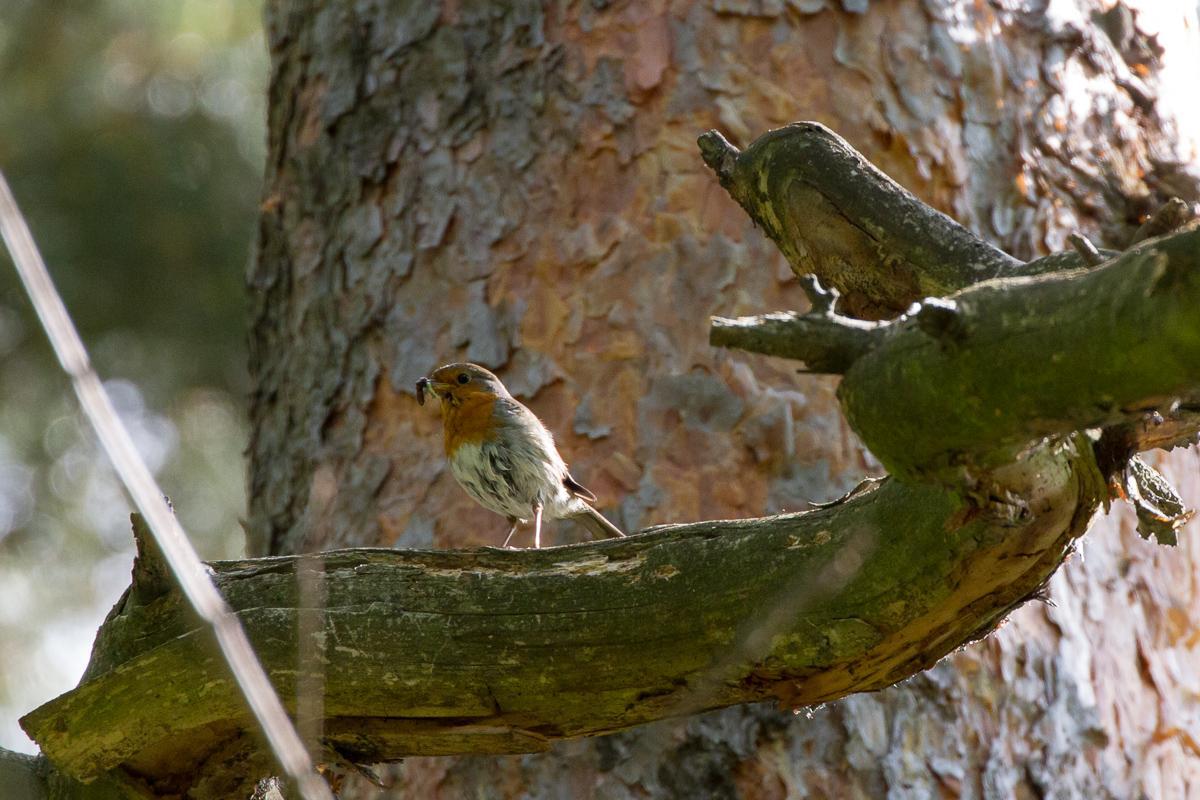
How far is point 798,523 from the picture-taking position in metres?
2.31

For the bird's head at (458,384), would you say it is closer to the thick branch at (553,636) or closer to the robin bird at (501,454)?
the robin bird at (501,454)

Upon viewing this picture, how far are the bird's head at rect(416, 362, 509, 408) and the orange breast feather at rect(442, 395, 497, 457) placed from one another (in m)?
0.02

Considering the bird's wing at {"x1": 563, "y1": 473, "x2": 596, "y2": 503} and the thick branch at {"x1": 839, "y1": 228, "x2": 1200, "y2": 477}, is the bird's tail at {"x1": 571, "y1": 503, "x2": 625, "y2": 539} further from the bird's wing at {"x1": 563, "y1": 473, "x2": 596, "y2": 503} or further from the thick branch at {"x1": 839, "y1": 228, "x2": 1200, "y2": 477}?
the thick branch at {"x1": 839, "y1": 228, "x2": 1200, "y2": 477}

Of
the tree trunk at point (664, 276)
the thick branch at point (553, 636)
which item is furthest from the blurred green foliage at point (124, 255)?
the thick branch at point (553, 636)

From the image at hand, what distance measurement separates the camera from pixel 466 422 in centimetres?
397

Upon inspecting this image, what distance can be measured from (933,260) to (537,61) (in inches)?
80.2

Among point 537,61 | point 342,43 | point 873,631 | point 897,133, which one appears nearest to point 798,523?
point 873,631

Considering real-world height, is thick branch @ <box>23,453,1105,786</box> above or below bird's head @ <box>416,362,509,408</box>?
below

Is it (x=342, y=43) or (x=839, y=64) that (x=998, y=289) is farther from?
(x=342, y=43)

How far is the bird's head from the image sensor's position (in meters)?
3.82

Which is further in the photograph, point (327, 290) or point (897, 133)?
point (327, 290)

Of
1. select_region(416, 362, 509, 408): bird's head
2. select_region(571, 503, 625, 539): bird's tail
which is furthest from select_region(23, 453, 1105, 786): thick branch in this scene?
select_region(416, 362, 509, 408): bird's head

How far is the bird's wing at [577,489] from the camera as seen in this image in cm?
364

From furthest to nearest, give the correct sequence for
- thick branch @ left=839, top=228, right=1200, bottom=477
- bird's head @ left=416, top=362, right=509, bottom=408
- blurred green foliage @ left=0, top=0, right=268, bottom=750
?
blurred green foliage @ left=0, top=0, right=268, bottom=750, bird's head @ left=416, top=362, right=509, bottom=408, thick branch @ left=839, top=228, right=1200, bottom=477
